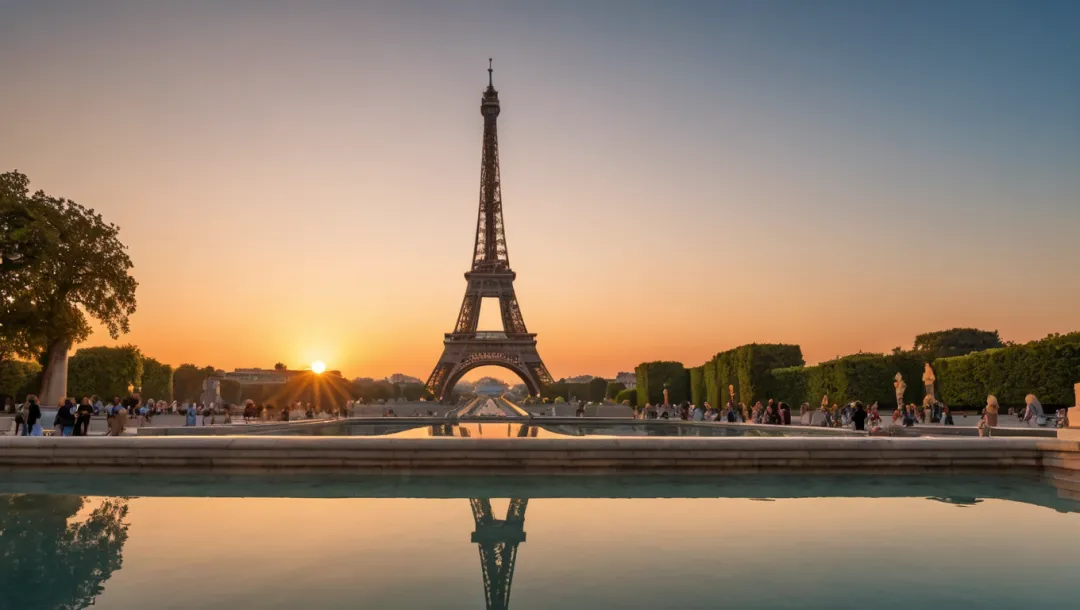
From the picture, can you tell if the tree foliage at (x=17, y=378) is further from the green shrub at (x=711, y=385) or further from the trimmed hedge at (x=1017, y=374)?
the trimmed hedge at (x=1017, y=374)

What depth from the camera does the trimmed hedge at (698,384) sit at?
166 ft

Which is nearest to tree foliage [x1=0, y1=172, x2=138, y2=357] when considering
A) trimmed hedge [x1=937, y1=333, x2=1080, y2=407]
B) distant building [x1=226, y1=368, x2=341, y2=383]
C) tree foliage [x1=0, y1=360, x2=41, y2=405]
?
tree foliage [x1=0, y1=360, x2=41, y2=405]

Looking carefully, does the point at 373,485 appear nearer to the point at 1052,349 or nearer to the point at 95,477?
the point at 95,477

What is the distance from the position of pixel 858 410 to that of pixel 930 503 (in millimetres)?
7962

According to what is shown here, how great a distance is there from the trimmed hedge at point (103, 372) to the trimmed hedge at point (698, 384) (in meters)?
34.1

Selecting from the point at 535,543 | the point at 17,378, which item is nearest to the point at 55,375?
the point at 17,378

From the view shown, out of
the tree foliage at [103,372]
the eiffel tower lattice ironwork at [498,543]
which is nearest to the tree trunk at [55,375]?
the tree foliage at [103,372]

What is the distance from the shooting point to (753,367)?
4206 cm

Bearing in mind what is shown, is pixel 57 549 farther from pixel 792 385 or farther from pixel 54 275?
pixel 792 385

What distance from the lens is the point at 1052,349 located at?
30.0m

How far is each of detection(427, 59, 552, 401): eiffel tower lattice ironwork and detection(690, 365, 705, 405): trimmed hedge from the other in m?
13.1

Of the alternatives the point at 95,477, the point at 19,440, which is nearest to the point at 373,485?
the point at 95,477

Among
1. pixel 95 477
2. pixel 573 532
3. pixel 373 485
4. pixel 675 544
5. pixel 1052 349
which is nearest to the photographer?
pixel 675 544

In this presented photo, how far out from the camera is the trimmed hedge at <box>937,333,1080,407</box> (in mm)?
29600
